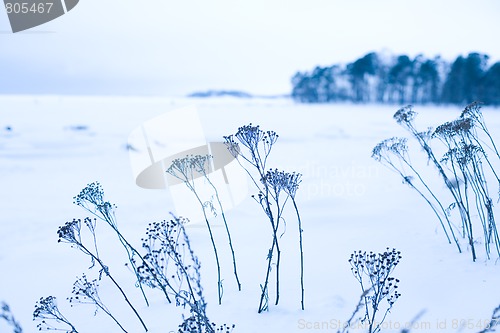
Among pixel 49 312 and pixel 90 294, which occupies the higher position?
pixel 49 312

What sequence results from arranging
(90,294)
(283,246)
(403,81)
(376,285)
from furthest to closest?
1. (403,81)
2. (283,246)
3. (90,294)
4. (376,285)

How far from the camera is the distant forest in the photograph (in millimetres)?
36156

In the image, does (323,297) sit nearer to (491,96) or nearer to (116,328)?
(116,328)

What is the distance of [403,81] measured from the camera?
1719 inches

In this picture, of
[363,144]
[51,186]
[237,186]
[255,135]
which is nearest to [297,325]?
[255,135]

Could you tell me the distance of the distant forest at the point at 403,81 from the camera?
36156 mm

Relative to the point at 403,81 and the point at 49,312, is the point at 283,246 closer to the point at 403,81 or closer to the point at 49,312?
the point at 49,312

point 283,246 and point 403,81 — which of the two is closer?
point 283,246

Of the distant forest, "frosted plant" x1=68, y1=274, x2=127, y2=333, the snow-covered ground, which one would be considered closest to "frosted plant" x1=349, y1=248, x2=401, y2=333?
the snow-covered ground

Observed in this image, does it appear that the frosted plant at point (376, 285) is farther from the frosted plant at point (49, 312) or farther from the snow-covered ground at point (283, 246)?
the frosted plant at point (49, 312)

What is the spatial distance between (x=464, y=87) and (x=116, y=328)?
44994mm

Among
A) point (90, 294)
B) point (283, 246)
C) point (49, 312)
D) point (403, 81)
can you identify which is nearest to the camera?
point (49, 312)

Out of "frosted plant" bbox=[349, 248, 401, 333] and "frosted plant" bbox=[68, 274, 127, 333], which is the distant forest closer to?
"frosted plant" bbox=[349, 248, 401, 333]

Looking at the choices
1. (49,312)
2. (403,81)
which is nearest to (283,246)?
(49,312)
